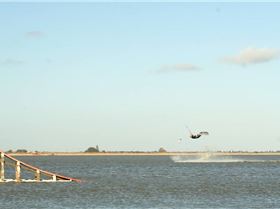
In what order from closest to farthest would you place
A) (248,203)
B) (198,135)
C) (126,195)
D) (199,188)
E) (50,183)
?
(248,203) < (126,195) < (199,188) < (50,183) < (198,135)

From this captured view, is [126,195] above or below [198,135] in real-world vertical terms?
below

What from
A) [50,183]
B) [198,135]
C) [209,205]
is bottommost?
[209,205]

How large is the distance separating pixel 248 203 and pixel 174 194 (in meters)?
13.5

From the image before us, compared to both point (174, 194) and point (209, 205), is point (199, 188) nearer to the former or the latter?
point (174, 194)

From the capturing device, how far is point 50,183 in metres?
104

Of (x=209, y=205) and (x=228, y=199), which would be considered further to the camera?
(x=228, y=199)

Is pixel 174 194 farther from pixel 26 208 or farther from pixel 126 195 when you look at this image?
pixel 26 208

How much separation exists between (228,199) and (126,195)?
1167cm

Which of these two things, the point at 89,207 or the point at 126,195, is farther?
the point at 126,195

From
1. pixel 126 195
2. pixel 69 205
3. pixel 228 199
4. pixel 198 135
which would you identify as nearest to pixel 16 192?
pixel 126 195

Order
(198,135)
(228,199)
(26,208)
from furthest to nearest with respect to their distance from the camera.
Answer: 1. (198,135)
2. (228,199)
3. (26,208)

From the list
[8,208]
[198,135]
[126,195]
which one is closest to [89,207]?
[8,208]

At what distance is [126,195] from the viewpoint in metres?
81.9

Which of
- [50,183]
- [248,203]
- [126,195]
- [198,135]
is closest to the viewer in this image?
[248,203]
